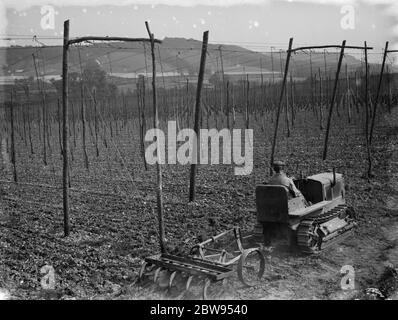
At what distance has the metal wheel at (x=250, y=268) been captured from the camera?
26.8ft

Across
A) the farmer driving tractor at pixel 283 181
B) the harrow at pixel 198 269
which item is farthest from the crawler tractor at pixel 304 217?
the harrow at pixel 198 269

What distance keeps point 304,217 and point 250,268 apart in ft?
6.73

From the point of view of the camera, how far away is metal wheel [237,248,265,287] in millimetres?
8156

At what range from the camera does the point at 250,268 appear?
9.41m

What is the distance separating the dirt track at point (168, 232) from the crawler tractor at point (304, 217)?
353 millimetres

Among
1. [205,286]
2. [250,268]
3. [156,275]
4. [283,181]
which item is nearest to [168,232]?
[250,268]

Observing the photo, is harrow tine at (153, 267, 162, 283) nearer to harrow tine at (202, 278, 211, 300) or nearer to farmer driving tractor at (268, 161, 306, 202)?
harrow tine at (202, 278, 211, 300)

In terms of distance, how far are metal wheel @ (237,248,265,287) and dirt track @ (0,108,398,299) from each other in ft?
0.61

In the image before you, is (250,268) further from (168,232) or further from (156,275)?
(168,232)

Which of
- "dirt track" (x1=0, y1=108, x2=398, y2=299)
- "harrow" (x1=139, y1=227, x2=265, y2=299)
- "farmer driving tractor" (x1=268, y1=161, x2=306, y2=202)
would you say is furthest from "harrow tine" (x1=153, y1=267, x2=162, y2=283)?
"farmer driving tractor" (x1=268, y1=161, x2=306, y2=202)

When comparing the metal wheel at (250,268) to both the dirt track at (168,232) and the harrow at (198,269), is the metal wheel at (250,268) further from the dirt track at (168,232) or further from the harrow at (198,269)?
the dirt track at (168,232)

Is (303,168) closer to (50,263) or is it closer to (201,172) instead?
(201,172)
